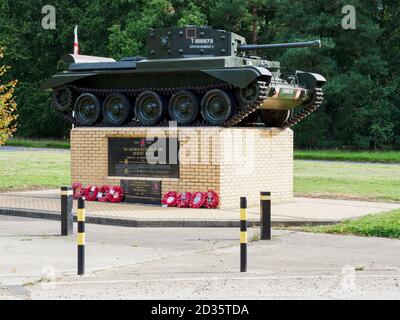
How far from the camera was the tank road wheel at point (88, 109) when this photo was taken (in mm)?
20578

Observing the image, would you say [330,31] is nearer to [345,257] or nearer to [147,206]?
[147,206]

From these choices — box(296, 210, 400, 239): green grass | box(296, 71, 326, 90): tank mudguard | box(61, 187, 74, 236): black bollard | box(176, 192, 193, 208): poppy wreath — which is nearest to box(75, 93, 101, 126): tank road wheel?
box(176, 192, 193, 208): poppy wreath

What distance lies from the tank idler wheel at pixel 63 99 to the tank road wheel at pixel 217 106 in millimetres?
3803

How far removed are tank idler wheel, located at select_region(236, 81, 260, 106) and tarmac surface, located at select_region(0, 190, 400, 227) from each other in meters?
2.19

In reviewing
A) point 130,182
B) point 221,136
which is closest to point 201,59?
point 221,136

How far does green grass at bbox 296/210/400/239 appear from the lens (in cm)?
1388

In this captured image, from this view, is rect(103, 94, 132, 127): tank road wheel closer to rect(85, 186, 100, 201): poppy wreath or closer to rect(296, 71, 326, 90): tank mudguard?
rect(85, 186, 100, 201): poppy wreath

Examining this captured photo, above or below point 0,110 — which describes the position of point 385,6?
above

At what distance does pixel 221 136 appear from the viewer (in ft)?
58.9

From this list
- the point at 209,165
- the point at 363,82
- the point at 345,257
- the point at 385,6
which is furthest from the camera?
the point at 385,6

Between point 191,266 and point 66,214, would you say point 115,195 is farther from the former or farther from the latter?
point 191,266

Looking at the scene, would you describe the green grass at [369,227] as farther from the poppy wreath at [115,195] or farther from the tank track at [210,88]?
the poppy wreath at [115,195]

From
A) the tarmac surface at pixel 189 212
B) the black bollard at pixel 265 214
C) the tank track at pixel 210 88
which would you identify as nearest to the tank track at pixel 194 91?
the tank track at pixel 210 88

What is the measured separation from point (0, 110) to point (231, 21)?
3026cm
